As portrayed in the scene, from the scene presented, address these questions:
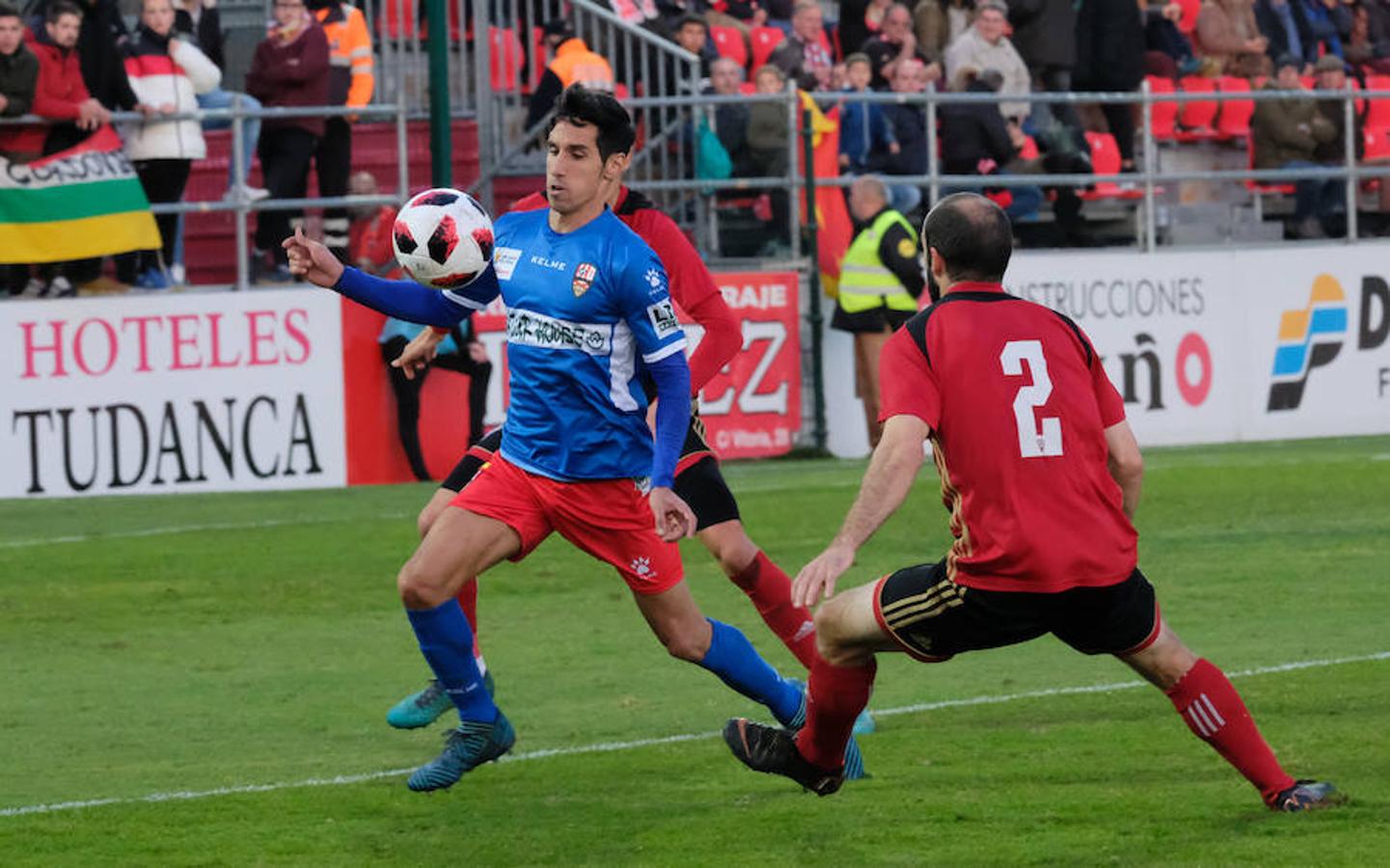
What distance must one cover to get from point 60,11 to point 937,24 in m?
8.49

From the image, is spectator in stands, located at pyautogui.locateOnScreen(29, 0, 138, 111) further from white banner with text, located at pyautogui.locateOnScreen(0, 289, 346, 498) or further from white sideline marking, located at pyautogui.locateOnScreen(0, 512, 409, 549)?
white sideline marking, located at pyautogui.locateOnScreen(0, 512, 409, 549)

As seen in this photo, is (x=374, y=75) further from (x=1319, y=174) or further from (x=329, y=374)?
(x=1319, y=174)

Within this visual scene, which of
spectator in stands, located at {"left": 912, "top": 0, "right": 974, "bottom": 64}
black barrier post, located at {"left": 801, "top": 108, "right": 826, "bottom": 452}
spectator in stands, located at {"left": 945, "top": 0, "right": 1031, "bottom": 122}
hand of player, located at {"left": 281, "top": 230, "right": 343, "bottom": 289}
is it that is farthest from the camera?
spectator in stands, located at {"left": 912, "top": 0, "right": 974, "bottom": 64}

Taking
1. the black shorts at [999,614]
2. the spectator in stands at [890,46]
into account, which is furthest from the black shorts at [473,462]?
the spectator in stands at [890,46]

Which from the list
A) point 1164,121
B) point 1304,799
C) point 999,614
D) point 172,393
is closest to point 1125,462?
point 999,614

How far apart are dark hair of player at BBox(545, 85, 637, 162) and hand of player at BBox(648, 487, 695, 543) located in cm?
110

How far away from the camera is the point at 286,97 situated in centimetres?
1791

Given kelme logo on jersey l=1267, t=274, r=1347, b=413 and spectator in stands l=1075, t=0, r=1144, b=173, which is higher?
spectator in stands l=1075, t=0, r=1144, b=173

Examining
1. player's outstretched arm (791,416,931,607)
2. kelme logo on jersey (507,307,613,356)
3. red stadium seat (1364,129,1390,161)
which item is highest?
red stadium seat (1364,129,1390,161)

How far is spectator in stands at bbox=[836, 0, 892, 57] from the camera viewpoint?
882 inches

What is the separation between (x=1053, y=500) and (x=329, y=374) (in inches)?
460

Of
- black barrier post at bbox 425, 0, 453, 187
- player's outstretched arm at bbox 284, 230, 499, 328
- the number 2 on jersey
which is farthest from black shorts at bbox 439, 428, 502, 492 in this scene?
black barrier post at bbox 425, 0, 453, 187

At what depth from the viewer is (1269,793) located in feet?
21.9

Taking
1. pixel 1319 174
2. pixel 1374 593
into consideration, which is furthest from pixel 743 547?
pixel 1319 174
